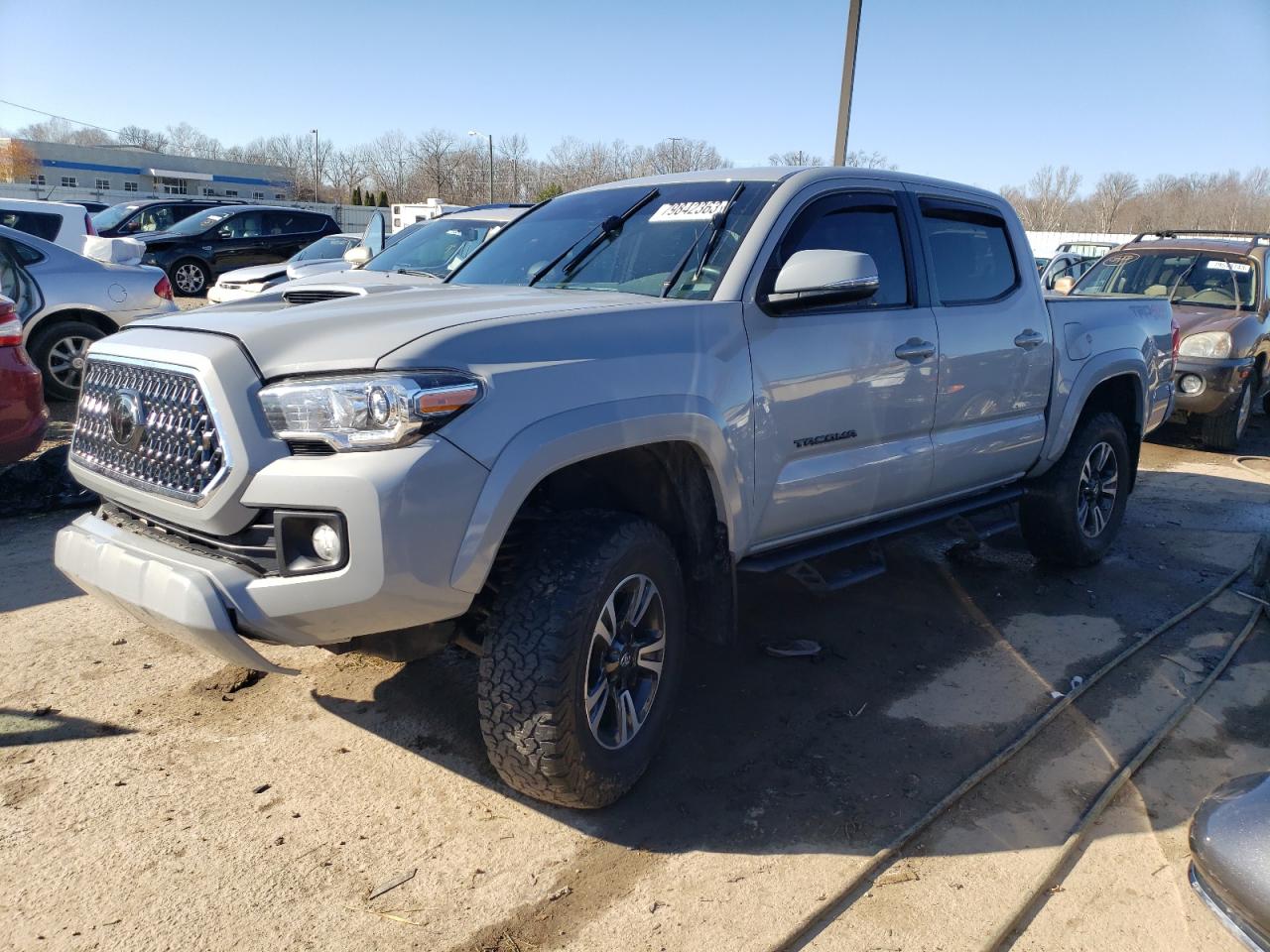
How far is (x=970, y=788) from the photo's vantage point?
323cm

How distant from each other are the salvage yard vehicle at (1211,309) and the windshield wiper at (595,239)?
6682 millimetres

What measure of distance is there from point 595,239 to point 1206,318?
8.01 meters

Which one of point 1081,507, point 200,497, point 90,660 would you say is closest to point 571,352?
point 200,497

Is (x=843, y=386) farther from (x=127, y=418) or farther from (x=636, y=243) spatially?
(x=127, y=418)

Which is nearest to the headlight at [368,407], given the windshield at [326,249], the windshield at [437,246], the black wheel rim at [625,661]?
the black wheel rim at [625,661]

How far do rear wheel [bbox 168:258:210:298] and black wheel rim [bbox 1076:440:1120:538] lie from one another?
16.4 m

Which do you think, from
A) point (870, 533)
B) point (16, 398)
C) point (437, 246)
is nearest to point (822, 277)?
point (870, 533)

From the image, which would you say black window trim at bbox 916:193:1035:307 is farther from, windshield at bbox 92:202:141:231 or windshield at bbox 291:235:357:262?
windshield at bbox 92:202:141:231

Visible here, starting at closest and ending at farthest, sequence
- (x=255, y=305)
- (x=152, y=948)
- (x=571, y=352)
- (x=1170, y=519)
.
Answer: (x=152, y=948)
(x=571, y=352)
(x=255, y=305)
(x=1170, y=519)

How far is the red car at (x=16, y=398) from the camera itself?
5461 mm

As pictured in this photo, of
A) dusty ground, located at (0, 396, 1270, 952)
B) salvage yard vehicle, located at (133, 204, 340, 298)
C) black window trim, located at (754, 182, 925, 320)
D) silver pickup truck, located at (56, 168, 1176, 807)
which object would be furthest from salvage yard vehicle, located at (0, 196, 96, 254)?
black window trim, located at (754, 182, 925, 320)

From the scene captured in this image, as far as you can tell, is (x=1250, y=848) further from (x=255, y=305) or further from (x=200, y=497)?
(x=255, y=305)

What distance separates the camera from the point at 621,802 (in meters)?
3.12

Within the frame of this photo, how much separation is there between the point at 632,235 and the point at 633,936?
98.2 inches
